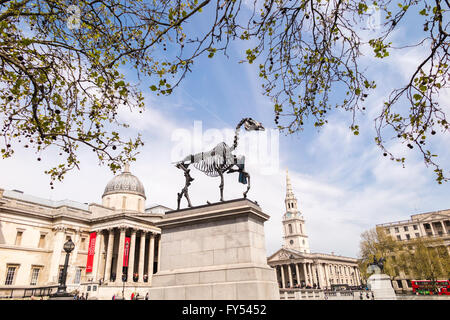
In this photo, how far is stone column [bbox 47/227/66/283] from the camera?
152ft

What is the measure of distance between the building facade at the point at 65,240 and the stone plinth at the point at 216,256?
37.8m

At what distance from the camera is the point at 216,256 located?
986 cm

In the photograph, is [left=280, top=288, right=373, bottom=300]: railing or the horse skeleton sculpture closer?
the horse skeleton sculpture

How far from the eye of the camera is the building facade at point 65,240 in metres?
45.0

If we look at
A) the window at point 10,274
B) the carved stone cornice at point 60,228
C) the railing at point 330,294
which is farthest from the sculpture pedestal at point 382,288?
the window at point 10,274

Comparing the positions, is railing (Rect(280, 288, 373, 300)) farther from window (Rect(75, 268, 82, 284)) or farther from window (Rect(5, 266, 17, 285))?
window (Rect(5, 266, 17, 285))

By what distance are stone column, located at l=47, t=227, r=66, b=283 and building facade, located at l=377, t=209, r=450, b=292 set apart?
77.1 m

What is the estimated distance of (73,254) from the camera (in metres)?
50.3

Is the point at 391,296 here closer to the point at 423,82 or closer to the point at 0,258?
the point at 423,82

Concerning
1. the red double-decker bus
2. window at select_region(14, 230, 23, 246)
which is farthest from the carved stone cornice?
the red double-decker bus

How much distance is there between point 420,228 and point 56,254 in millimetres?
92104
